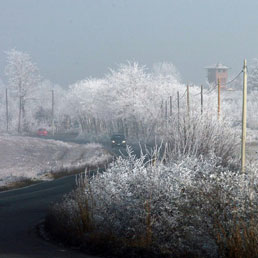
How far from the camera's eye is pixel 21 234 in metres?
14.6

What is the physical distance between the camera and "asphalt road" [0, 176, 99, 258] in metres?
11.0

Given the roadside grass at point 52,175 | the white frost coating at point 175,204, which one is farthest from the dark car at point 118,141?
the white frost coating at point 175,204

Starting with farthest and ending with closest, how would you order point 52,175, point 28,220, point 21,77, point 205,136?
1. point 21,77
2. point 52,175
3. point 205,136
4. point 28,220

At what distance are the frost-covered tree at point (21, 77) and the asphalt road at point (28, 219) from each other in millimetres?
67776

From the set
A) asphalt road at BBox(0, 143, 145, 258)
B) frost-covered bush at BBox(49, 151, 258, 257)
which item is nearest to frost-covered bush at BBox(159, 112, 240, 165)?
asphalt road at BBox(0, 143, 145, 258)

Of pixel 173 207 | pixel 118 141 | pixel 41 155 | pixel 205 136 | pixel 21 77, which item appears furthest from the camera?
pixel 21 77

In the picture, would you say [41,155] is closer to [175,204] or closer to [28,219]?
[28,219]

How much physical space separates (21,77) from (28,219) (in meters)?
80.6

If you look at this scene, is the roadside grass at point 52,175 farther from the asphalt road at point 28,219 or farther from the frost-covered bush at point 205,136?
the frost-covered bush at point 205,136

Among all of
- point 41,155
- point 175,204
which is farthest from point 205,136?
point 41,155

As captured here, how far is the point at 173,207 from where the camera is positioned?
36.0ft

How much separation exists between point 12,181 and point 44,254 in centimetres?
1861

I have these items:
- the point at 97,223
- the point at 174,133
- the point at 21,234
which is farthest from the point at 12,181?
the point at 97,223

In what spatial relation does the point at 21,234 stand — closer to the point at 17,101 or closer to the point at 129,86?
the point at 129,86
